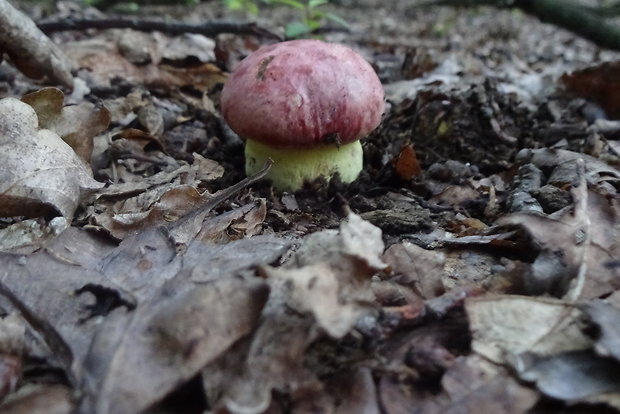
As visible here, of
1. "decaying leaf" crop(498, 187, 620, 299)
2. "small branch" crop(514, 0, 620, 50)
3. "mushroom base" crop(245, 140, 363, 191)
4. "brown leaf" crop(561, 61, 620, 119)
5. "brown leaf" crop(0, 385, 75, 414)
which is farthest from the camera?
"small branch" crop(514, 0, 620, 50)

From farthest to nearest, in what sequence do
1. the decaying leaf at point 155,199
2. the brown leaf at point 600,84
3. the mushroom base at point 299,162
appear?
the brown leaf at point 600,84 < the mushroom base at point 299,162 < the decaying leaf at point 155,199

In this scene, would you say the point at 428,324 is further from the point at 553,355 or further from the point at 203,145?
the point at 203,145

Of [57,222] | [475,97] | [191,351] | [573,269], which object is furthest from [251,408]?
[475,97]

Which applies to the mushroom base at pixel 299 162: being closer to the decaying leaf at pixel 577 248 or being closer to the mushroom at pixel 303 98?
the mushroom at pixel 303 98

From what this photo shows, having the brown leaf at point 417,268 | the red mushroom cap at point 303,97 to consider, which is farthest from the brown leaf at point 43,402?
the red mushroom cap at point 303,97

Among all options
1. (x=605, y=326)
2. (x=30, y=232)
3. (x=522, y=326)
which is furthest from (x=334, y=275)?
(x=30, y=232)

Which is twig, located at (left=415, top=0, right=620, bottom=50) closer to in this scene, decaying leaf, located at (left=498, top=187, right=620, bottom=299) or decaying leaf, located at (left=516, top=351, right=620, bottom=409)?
decaying leaf, located at (left=498, top=187, right=620, bottom=299)

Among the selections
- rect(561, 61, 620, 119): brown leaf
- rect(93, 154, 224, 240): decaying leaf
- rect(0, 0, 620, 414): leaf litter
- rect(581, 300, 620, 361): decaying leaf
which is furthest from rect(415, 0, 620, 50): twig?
rect(581, 300, 620, 361): decaying leaf
